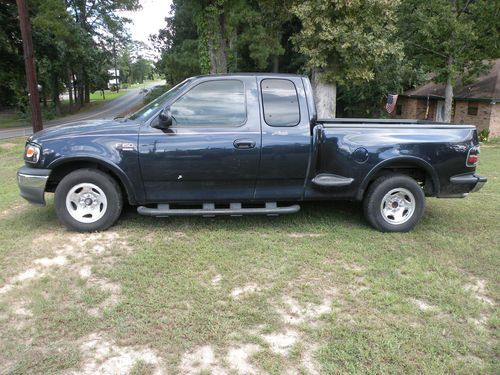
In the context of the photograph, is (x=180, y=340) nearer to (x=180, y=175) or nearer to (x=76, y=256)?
(x=76, y=256)

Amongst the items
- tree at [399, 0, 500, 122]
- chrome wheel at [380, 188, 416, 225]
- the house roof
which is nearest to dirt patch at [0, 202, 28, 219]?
chrome wheel at [380, 188, 416, 225]

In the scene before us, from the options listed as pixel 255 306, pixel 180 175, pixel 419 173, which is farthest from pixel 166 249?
pixel 419 173

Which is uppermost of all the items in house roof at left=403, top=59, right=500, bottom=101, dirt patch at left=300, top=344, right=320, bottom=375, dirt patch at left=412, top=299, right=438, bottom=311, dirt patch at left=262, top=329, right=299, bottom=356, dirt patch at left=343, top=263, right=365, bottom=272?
house roof at left=403, top=59, right=500, bottom=101

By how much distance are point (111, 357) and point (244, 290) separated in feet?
4.24

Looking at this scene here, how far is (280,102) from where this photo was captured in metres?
5.23

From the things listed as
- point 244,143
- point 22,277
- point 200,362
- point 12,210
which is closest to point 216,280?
point 200,362

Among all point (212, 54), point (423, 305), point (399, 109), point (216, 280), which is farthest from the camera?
point (399, 109)

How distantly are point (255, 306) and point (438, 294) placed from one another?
5.33ft

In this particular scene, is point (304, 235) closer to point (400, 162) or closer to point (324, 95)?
point (400, 162)

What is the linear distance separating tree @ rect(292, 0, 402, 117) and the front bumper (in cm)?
1014

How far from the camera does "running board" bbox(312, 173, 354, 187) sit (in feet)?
17.2

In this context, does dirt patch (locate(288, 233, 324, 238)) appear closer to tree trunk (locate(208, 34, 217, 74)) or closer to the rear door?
the rear door

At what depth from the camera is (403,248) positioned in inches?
192

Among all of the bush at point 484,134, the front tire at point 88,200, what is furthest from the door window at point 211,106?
the bush at point 484,134
